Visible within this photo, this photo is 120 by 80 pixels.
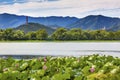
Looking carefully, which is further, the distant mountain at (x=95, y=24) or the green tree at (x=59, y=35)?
the distant mountain at (x=95, y=24)

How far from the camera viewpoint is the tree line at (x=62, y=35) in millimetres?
55509

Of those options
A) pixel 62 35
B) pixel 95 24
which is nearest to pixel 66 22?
pixel 95 24

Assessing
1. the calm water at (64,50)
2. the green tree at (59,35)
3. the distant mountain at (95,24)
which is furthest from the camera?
the distant mountain at (95,24)

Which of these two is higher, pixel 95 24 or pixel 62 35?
pixel 62 35

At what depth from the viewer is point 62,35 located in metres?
57.7

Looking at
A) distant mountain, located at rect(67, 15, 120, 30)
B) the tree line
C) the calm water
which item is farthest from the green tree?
distant mountain, located at rect(67, 15, 120, 30)

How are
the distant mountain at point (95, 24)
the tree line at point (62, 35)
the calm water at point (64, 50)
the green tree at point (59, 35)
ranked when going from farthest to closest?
1. the distant mountain at point (95, 24)
2. the green tree at point (59, 35)
3. the tree line at point (62, 35)
4. the calm water at point (64, 50)

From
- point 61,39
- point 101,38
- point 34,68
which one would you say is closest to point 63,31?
point 61,39

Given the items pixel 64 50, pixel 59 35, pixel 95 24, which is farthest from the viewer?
pixel 95 24

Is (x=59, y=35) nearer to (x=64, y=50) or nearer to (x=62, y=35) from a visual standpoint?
(x=62, y=35)

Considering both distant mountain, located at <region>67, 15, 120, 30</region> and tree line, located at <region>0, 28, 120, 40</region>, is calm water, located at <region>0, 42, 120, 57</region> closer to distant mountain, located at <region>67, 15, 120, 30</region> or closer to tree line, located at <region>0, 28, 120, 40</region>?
tree line, located at <region>0, 28, 120, 40</region>

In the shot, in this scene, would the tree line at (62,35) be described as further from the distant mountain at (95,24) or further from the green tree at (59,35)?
the distant mountain at (95,24)

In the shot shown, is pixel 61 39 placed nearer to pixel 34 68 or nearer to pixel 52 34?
pixel 52 34

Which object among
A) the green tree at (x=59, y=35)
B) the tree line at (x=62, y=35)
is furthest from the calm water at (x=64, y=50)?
the green tree at (x=59, y=35)
